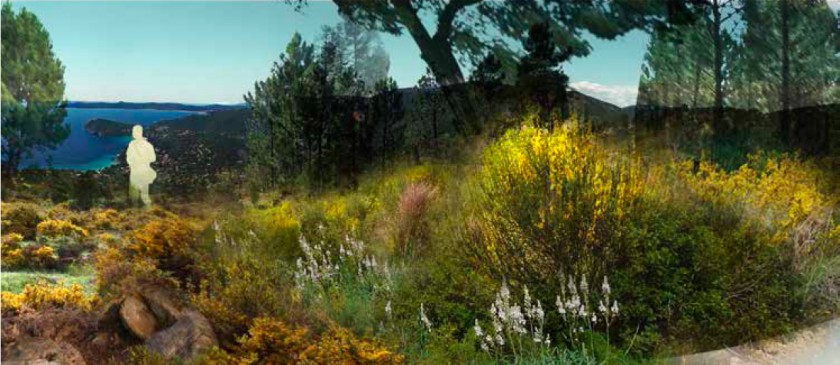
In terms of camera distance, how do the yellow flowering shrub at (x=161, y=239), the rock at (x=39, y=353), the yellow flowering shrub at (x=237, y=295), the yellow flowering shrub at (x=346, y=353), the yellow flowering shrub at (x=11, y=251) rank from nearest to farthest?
1. the yellow flowering shrub at (x=346, y=353)
2. the rock at (x=39, y=353)
3. the yellow flowering shrub at (x=237, y=295)
4. the yellow flowering shrub at (x=11, y=251)
5. the yellow flowering shrub at (x=161, y=239)

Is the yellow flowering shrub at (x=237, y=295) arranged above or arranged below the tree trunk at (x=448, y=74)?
below

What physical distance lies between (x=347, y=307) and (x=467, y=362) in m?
0.78

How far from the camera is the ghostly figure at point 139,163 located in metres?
5.14

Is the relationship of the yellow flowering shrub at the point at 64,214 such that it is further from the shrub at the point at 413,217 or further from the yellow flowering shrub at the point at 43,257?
the shrub at the point at 413,217

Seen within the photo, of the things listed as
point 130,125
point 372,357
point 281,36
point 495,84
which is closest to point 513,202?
point 495,84

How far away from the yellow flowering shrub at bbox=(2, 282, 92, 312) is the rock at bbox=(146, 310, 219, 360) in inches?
25.7

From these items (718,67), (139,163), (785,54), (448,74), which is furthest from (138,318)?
(785,54)

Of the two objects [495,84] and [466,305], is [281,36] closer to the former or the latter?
[495,84]

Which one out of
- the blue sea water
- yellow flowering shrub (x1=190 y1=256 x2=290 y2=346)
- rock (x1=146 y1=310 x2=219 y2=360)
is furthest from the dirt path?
the blue sea water

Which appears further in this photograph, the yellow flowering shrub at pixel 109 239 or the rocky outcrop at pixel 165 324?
the yellow flowering shrub at pixel 109 239

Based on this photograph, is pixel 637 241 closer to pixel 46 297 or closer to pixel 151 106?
pixel 151 106

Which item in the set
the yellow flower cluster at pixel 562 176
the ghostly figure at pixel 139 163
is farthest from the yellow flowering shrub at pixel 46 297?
the yellow flower cluster at pixel 562 176

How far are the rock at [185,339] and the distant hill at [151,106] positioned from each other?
4.44ft

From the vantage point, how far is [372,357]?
13.8ft
